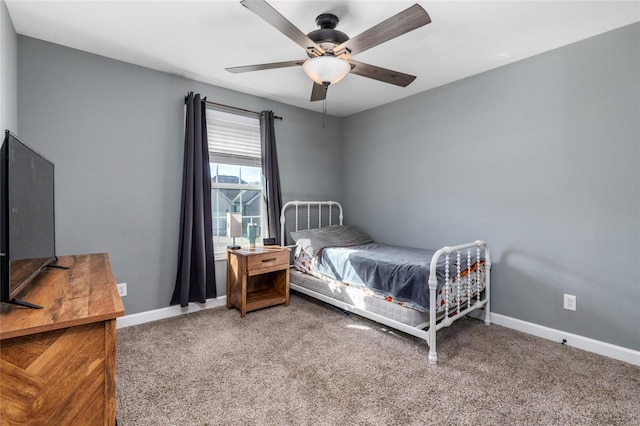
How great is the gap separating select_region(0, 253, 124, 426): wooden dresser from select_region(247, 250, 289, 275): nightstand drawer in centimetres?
178

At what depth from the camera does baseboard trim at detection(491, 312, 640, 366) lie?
2.14m

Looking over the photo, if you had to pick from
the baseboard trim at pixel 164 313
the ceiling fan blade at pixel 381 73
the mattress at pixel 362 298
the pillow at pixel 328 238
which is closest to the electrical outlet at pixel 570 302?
the mattress at pixel 362 298

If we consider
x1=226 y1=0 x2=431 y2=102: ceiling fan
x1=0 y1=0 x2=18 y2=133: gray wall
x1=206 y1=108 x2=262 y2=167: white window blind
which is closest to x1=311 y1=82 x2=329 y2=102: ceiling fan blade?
x1=226 y1=0 x2=431 y2=102: ceiling fan

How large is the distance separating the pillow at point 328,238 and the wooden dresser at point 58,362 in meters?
2.24

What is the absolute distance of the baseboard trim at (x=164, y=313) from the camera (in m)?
2.70

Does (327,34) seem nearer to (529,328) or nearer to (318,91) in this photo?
(318,91)

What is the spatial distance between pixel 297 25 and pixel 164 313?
274 cm

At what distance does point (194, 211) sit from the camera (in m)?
2.96

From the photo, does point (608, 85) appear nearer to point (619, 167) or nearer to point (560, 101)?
point (560, 101)

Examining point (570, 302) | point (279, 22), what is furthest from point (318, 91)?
point (570, 302)

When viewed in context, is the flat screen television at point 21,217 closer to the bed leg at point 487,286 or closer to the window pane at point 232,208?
the window pane at point 232,208

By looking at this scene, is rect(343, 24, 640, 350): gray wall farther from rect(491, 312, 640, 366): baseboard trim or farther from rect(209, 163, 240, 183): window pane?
rect(209, 163, 240, 183): window pane

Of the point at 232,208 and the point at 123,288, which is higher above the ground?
the point at 232,208

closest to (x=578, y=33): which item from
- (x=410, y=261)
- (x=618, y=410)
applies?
(x=410, y=261)
